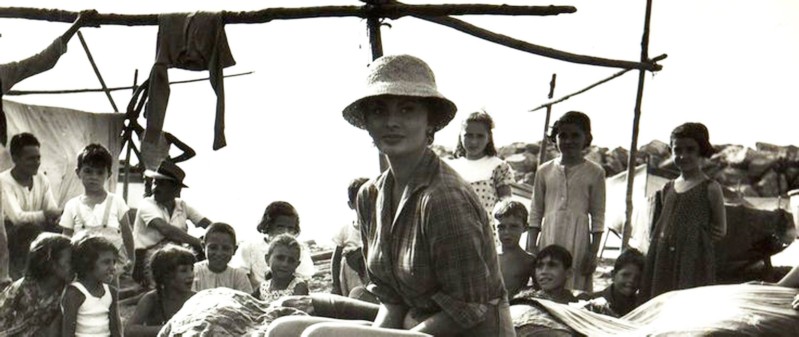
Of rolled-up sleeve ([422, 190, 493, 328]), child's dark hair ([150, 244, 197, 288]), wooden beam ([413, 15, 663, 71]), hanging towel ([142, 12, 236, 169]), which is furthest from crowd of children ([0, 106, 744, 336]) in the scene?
rolled-up sleeve ([422, 190, 493, 328])

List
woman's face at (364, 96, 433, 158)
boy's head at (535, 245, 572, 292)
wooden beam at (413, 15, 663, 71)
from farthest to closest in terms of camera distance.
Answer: boy's head at (535, 245, 572, 292) → wooden beam at (413, 15, 663, 71) → woman's face at (364, 96, 433, 158)

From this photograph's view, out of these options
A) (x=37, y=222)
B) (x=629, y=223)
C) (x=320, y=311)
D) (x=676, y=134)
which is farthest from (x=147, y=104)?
(x=629, y=223)

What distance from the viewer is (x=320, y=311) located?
14.3 ft

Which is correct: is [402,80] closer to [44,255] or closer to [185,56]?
[185,56]

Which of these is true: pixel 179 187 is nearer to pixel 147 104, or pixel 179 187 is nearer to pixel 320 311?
pixel 147 104

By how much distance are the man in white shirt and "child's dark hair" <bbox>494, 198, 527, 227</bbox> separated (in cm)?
288

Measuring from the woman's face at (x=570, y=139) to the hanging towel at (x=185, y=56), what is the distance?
2.12m

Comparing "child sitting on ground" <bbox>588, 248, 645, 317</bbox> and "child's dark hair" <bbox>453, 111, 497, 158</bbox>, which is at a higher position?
"child's dark hair" <bbox>453, 111, 497, 158</bbox>

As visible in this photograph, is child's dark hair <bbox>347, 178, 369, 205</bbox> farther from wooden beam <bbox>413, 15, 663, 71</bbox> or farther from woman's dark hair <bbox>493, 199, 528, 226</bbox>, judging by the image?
wooden beam <bbox>413, 15, 663, 71</bbox>

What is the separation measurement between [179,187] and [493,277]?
4.73 m

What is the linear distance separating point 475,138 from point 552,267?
36.5 inches

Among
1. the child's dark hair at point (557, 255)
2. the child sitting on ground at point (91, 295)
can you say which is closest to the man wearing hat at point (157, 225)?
the child sitting on ground at point (91, 295)

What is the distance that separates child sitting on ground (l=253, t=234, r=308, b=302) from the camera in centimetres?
674

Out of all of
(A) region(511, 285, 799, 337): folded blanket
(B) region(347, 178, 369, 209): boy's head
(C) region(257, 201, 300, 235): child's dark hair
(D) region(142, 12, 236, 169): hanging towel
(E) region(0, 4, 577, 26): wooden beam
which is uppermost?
(E) region(0, 4, 577, 26): wooden beam
